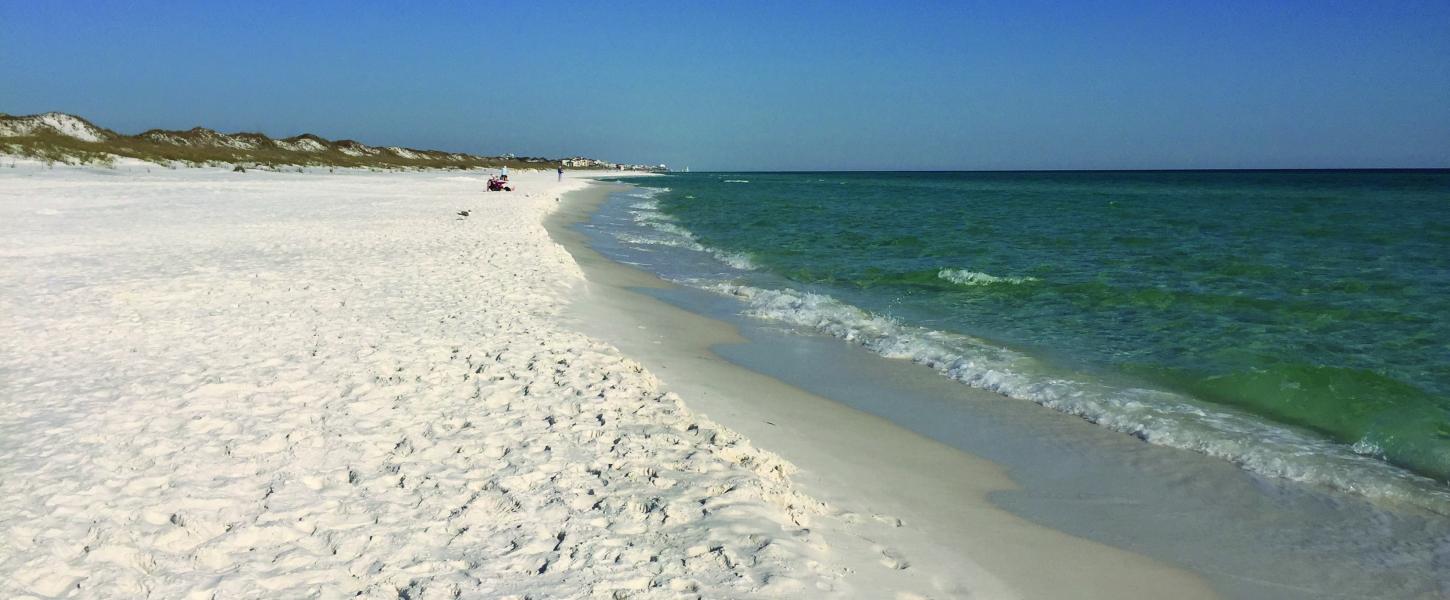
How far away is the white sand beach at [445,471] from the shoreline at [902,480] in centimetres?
2

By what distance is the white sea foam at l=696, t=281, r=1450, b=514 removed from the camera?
218 inches

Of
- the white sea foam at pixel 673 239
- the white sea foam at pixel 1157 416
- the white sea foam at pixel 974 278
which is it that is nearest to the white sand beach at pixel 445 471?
the white sea foam at pixel 1157 416

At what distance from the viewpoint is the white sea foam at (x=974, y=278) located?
14367 millimetres

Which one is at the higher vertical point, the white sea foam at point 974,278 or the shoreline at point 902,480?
the white sea foam at point 974,278

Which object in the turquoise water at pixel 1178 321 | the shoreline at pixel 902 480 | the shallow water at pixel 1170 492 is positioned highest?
the turquoise water at pixel 1178 321

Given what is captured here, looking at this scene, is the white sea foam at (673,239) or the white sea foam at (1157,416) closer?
the white sea foam at (1157,416)

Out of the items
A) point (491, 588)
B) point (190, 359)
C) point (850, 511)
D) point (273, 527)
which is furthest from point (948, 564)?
point (190, 359)

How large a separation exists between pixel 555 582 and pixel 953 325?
8.14 metres

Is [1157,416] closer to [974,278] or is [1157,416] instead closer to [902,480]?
[902,480]

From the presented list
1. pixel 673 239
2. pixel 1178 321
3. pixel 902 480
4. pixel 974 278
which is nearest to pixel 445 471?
pixel 902 480

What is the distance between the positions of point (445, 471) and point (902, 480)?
2869 mm

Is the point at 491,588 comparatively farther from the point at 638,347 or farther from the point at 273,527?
the point at 638,347

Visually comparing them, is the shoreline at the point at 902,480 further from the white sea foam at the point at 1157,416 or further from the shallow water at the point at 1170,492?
the white sea foam at the point at 1157,416

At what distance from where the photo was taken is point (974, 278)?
14742mm
